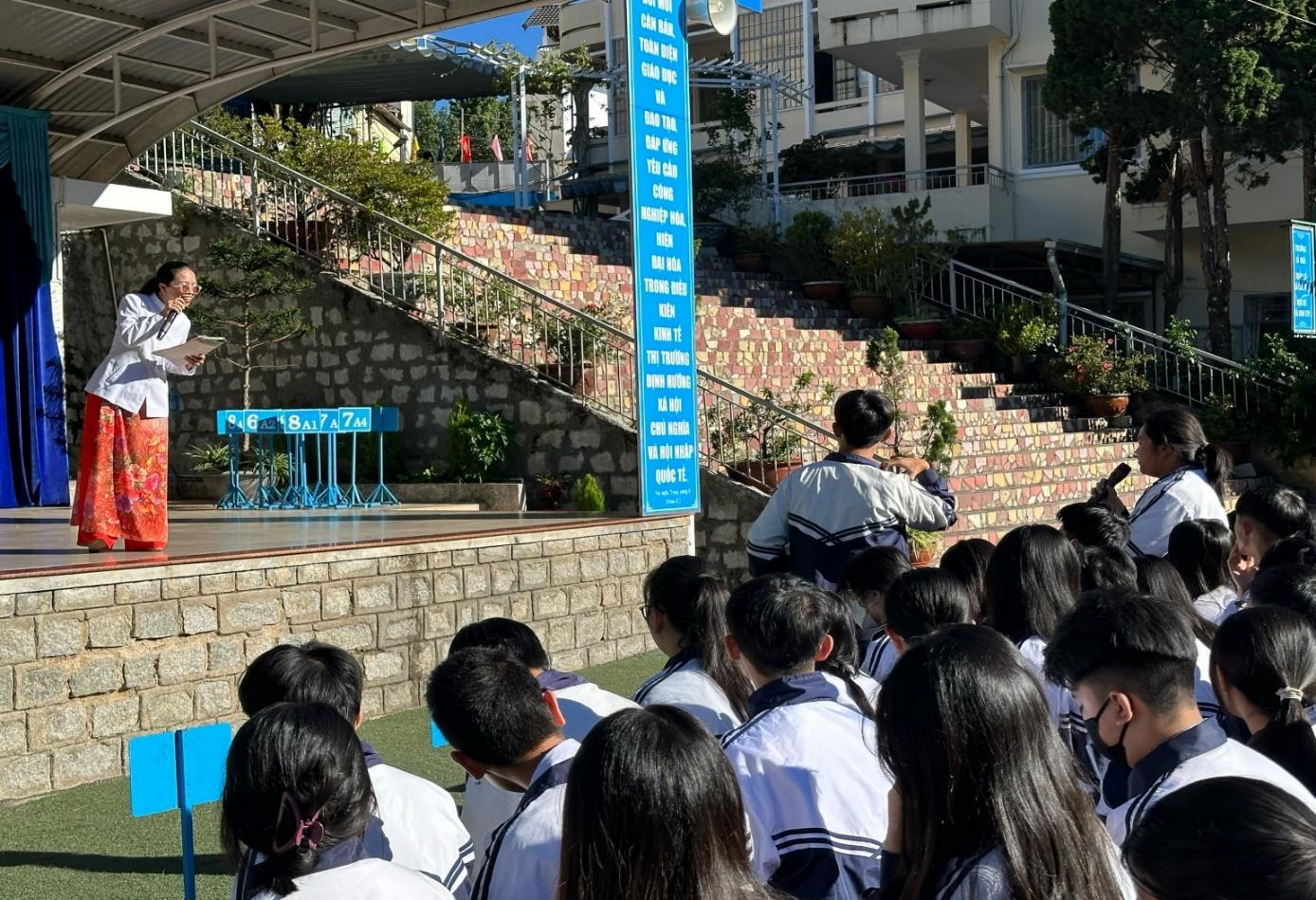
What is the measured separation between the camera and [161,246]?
14875 mm

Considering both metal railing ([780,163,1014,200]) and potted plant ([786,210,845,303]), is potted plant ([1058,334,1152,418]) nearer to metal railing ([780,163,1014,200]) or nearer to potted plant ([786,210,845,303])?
potted plant ([786,210,845,303])

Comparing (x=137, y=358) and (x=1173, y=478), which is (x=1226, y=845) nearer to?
(x=1173, y=478)

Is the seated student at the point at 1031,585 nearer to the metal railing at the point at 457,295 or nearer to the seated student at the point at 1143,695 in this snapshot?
the seated student at the point at 1143,695

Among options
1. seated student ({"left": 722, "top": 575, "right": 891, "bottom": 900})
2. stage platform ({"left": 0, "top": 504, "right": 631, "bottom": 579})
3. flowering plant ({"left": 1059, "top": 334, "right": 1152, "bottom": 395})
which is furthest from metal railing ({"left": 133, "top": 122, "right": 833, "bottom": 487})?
seated student ({"left": 722, "top": 575, "right": 891, "bottom": 900})

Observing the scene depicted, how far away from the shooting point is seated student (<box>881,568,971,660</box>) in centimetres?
371

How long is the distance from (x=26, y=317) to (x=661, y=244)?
5200mm

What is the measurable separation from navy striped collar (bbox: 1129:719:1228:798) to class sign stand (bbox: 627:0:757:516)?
712cm

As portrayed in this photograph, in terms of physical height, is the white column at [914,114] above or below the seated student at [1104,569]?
above

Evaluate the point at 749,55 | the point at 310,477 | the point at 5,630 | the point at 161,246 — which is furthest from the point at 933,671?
the point at 749,55

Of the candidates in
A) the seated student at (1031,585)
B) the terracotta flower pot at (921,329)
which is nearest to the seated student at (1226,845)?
the seated student at (1031,585)

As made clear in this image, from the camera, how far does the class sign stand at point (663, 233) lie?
9.45m

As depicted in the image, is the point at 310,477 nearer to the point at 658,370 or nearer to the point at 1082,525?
the point at 658,370

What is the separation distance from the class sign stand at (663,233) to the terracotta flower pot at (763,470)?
1.84 m

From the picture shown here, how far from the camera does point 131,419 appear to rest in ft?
25.7
